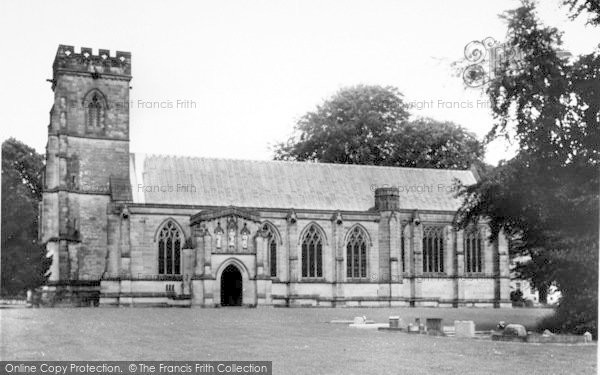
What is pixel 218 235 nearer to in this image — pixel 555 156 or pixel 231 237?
pixel 231 237

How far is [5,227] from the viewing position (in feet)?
145

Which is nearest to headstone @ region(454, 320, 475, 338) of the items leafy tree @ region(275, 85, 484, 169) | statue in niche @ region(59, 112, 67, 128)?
statue in niche @ region(59, 112, 67, 128)

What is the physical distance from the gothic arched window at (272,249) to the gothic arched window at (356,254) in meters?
5.17

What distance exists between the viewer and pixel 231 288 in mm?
53281

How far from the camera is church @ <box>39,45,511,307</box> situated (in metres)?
51.4

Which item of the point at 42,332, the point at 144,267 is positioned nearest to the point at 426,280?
the point at 144,267

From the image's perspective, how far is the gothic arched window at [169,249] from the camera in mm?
52969

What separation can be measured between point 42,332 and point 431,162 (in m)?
49.2

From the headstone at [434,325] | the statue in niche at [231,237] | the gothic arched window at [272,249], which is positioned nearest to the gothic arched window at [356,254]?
the gothic arched window at [272,249]

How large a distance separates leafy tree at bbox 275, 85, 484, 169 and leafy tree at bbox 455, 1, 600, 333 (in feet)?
125

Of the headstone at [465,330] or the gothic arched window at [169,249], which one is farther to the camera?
the gothic arched window at [169,249]

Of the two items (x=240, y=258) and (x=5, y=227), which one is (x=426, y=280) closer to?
(x=240, y=258)

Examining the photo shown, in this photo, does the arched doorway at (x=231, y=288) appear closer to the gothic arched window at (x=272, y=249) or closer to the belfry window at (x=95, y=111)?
the gothic arched window at (x=272, y=249)

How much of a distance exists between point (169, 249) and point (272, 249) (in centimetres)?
669
